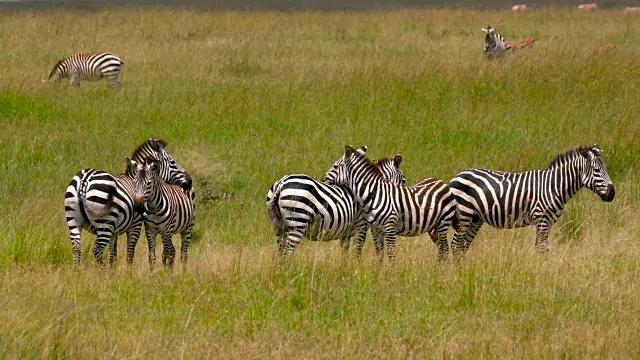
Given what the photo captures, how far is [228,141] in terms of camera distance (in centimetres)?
1559

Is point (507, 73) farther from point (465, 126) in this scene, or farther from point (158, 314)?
point (158, 314)

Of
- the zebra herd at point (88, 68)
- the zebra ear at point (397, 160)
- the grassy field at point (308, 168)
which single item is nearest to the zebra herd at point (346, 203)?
the grassy field at point (308, 168)

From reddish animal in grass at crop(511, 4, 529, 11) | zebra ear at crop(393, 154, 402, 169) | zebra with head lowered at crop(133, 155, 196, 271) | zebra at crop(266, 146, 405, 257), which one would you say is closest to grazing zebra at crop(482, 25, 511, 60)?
zebra ear at crop(393, 154, 402, 169)

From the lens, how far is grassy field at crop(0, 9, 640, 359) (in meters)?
7.38

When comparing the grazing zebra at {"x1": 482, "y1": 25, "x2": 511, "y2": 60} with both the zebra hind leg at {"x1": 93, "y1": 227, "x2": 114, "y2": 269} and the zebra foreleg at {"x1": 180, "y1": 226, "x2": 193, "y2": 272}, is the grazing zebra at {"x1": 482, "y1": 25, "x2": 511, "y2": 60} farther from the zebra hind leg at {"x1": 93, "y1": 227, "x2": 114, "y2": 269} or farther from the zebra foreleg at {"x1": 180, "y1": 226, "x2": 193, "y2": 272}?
the zebra hind leg at {"x1": 93, "y1": 227, "x2": 114, "y2": 269}

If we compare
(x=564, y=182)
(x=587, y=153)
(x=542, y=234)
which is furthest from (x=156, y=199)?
(x=587, y=153)

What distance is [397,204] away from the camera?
991 centimetres

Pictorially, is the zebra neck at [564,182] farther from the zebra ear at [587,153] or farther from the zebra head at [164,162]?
the zebra head at [164,162]

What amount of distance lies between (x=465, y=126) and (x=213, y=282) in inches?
332

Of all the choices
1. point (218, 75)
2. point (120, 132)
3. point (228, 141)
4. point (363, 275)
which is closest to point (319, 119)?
point (228, 141)

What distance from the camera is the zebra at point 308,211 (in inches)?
376

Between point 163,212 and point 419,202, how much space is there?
2.37 m

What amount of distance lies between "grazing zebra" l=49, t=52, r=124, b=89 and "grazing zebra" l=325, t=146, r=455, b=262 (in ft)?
35.5

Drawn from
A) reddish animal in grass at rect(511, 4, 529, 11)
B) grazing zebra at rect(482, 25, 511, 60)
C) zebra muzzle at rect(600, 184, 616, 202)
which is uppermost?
reddish animal in grass at rect(511, 4, 529, 11)
